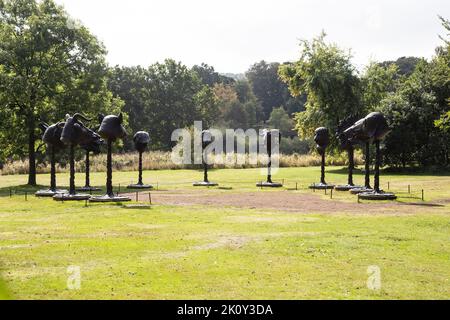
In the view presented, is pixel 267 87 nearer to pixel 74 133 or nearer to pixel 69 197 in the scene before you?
pixel 74 133

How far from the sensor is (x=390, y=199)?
86.0ft

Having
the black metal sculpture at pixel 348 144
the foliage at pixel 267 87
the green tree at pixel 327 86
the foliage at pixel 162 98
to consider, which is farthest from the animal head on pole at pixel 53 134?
the foliage at pixel 267 87

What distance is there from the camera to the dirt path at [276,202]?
22.9 meters

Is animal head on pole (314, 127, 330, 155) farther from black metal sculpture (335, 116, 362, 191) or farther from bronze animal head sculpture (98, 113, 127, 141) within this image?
bronze animal head sculpture (98, 113, 127, 141)

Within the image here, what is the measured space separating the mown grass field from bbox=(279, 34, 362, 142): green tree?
2963 cm

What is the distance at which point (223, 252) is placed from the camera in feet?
44.2

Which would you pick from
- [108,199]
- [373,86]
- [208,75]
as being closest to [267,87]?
[208,75]

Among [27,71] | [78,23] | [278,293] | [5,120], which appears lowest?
[278,293]

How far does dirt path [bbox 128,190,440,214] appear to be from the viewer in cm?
2285

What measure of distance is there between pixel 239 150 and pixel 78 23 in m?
31.1

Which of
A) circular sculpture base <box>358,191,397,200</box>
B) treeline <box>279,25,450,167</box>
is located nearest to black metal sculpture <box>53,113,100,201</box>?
circular sculpture base <box>358,191,397,200</box>

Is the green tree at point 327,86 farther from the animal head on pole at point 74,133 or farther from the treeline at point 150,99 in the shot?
the animal head on pole at point 74,133

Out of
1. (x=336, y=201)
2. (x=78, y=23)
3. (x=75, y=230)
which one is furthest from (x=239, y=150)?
(x=75, y=230)
